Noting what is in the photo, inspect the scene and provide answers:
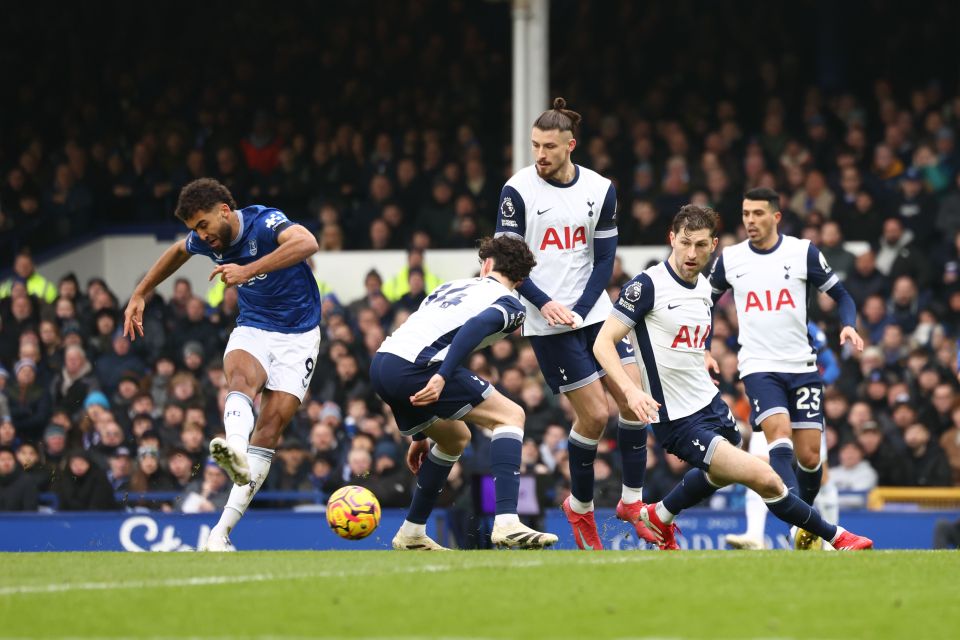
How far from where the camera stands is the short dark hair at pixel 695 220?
915 cm

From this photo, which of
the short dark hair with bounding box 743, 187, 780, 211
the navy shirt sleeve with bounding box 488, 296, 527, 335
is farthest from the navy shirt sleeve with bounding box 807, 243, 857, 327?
the navy shirt sleeve with bounding box 488, 296, 527, 335

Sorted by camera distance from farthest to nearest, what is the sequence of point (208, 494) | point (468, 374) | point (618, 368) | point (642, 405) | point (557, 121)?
point (208, 494) < point (557, 121) < point (468, 374) < point (618, 368) < point (642, 405)

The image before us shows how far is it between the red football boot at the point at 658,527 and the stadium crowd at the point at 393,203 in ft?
12.5

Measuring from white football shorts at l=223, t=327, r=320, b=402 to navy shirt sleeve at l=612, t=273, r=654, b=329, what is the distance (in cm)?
178

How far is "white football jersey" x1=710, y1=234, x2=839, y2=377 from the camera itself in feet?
33.7

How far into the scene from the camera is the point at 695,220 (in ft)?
30.0

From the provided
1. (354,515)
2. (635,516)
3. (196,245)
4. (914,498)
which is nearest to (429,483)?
(354,515)

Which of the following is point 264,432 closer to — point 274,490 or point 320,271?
point 274,490

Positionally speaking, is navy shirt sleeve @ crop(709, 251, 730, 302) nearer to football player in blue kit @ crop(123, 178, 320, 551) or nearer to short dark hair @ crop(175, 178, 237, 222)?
football player in blue kit @ crop(123, 178, 320, 551)

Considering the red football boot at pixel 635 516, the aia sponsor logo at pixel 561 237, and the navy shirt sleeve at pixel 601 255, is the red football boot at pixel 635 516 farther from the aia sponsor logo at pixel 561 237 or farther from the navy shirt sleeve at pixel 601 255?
the aia sponsor logo at pixel 561 237

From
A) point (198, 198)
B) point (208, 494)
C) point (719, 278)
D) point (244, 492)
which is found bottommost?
point (208, 494)

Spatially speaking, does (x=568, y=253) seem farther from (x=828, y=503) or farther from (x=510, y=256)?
(x=828, y=503)

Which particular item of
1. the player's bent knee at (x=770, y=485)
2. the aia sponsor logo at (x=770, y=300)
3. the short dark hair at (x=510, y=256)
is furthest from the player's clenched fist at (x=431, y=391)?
the aia sponsor logo at (x=770, y=300)

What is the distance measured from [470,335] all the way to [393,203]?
1101cm
